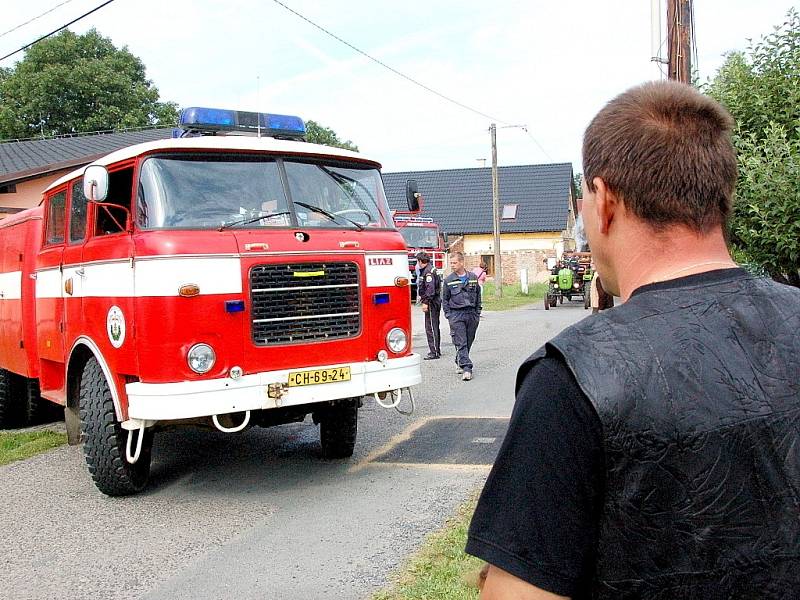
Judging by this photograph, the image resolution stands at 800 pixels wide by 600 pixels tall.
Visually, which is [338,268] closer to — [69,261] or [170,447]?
[69,261]

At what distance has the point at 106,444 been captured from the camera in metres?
6.02

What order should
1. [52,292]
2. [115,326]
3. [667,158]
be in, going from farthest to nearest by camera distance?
[52,292] < [115,326] < [667,158]

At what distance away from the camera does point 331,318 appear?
6.20m

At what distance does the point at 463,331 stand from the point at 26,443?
5810 mm

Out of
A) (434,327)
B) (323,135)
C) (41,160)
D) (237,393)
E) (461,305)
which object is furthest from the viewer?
(323,135)

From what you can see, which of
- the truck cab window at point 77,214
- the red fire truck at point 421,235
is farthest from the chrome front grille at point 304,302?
the red fire truck at point 421,235

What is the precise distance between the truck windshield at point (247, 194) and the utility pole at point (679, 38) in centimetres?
483

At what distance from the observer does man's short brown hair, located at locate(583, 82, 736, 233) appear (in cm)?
141

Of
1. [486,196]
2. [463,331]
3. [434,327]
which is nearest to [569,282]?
[434,327]

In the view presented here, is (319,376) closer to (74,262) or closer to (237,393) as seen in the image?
Answer: (237,393)

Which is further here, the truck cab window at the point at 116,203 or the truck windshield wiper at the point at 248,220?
the truck cab window at the point at 116,203

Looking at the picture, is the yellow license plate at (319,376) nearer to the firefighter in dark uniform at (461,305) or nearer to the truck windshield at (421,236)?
the firefighter in dark uniform at (461,305)

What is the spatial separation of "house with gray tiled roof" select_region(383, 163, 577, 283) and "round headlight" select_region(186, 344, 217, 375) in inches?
1523

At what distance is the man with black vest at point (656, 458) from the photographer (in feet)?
4.21
